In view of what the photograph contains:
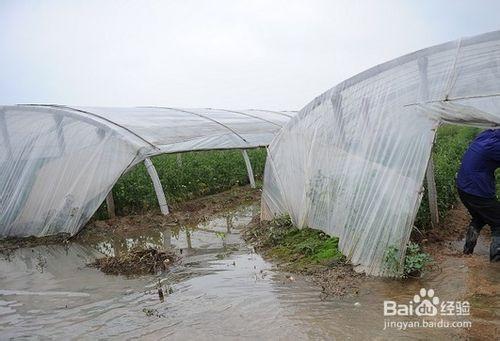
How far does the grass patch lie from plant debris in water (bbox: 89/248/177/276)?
4.85 feet

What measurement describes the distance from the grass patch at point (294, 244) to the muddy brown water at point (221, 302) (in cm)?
33

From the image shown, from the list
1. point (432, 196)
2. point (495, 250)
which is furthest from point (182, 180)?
point (495, 250)

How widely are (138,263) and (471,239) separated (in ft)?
14.4

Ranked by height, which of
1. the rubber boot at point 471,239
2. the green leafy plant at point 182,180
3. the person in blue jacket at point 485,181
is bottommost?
the green leafy plant at point 182,180

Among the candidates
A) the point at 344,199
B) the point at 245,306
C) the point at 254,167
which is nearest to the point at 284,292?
the point at 245,306

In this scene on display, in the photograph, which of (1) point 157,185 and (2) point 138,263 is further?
(1) point 157,185

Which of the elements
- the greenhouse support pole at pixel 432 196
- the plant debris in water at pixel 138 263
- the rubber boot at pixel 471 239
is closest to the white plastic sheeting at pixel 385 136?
the rubber boot at pixel 471 239

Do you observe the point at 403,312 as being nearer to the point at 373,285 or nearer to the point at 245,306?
the point at 373,285

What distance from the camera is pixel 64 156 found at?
973 cm

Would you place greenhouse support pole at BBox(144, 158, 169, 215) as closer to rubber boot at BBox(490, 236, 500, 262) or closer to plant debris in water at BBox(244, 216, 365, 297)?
plant debris in water at BBox(244, 216, 365, 297)

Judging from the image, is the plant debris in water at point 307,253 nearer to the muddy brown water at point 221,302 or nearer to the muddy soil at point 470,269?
the muddy brown water at point 221,302

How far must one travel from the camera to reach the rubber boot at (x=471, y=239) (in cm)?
591

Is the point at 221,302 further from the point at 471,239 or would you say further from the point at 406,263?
the point at 471,239

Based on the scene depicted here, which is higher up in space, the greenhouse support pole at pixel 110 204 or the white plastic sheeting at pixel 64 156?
the white plastic sheeting at pixel 64 156
